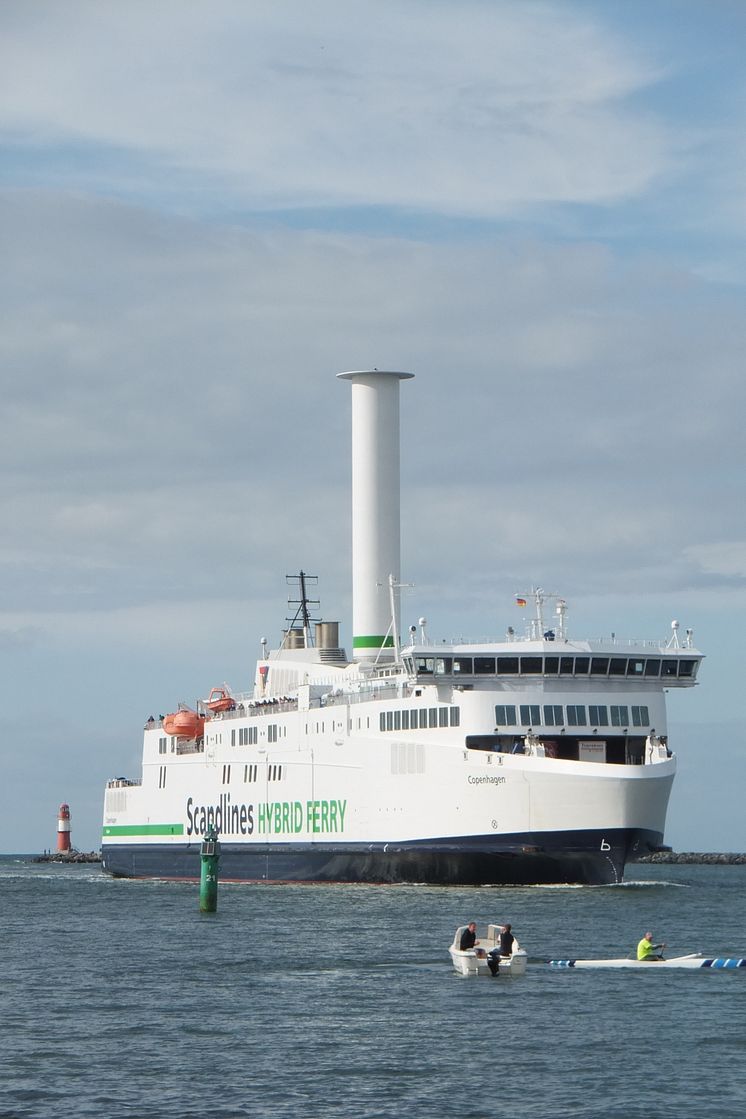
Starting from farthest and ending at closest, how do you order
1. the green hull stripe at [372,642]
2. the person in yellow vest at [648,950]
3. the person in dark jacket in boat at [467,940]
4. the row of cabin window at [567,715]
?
the green hull stripe at [372,642]
the row of cabin window at [567,715]
the person in yellow vest at [648,950]
the person in dark jacket in boat at [467,940]

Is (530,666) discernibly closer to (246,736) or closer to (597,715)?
(597,715)

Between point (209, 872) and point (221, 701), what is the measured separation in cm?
2278

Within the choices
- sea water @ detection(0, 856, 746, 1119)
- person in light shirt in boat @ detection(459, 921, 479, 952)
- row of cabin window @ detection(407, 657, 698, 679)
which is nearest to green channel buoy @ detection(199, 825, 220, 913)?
sea water @ detection(0, 856, 746, 1119)

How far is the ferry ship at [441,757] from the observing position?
5378 cm

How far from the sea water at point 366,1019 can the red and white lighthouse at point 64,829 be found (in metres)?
90.3

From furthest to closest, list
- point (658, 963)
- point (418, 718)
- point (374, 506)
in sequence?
point (374, 506) → point (418, 718) → point (658, 963)

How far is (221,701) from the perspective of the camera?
76312mm

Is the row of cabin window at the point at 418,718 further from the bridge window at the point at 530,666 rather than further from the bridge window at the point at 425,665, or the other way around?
the bridge window at the point at 530,666

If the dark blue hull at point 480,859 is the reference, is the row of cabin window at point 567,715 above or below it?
above

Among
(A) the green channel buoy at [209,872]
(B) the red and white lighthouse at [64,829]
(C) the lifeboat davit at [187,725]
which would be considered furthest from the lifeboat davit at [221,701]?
(B) the red and white lighthouse at [64,829]

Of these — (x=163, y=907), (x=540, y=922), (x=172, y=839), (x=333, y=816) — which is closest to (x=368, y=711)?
(x=333, y=816)

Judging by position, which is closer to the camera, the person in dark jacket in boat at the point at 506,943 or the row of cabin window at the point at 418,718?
the person in dark jacket in boat at the point at 506,943

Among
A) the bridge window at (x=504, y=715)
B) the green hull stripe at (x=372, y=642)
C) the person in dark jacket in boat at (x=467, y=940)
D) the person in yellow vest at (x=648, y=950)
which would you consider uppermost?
the green hull stripe at (x=372, y=642)

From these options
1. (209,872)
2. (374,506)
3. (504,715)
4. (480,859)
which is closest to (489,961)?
(480,859)
